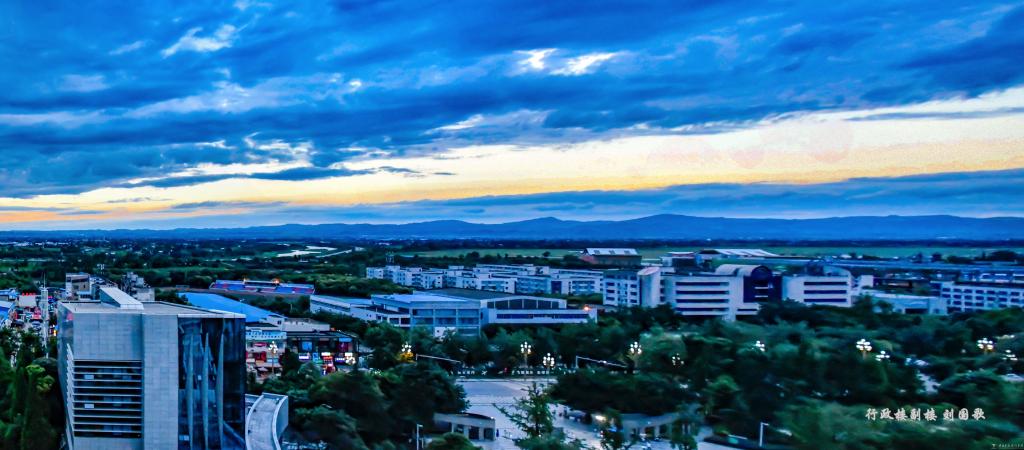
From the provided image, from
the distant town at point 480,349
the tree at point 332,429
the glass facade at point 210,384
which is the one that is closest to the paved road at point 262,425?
the distant town at point 480,349

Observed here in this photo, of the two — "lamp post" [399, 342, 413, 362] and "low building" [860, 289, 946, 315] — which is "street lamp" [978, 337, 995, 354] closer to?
"low building" [860, 289, 946, 315]

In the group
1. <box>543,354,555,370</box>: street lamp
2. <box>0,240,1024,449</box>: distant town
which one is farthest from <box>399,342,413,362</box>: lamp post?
<box>543,354,555,370</box>: street lamp

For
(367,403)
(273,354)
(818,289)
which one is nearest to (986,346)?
(818,289)

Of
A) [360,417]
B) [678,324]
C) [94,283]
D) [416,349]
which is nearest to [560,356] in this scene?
[416,349]

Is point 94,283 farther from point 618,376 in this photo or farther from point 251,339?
point 618,376

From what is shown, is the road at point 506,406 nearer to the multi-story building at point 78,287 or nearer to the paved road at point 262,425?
the paved road at point 262,425

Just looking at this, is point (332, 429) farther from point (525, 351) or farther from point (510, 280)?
point (510, 280)

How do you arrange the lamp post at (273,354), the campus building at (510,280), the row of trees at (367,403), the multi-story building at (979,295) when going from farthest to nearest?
the campus building at (510,280), the multi-story building at (979,295), the lamp post at (273,354), the row of trees at (367,403)
